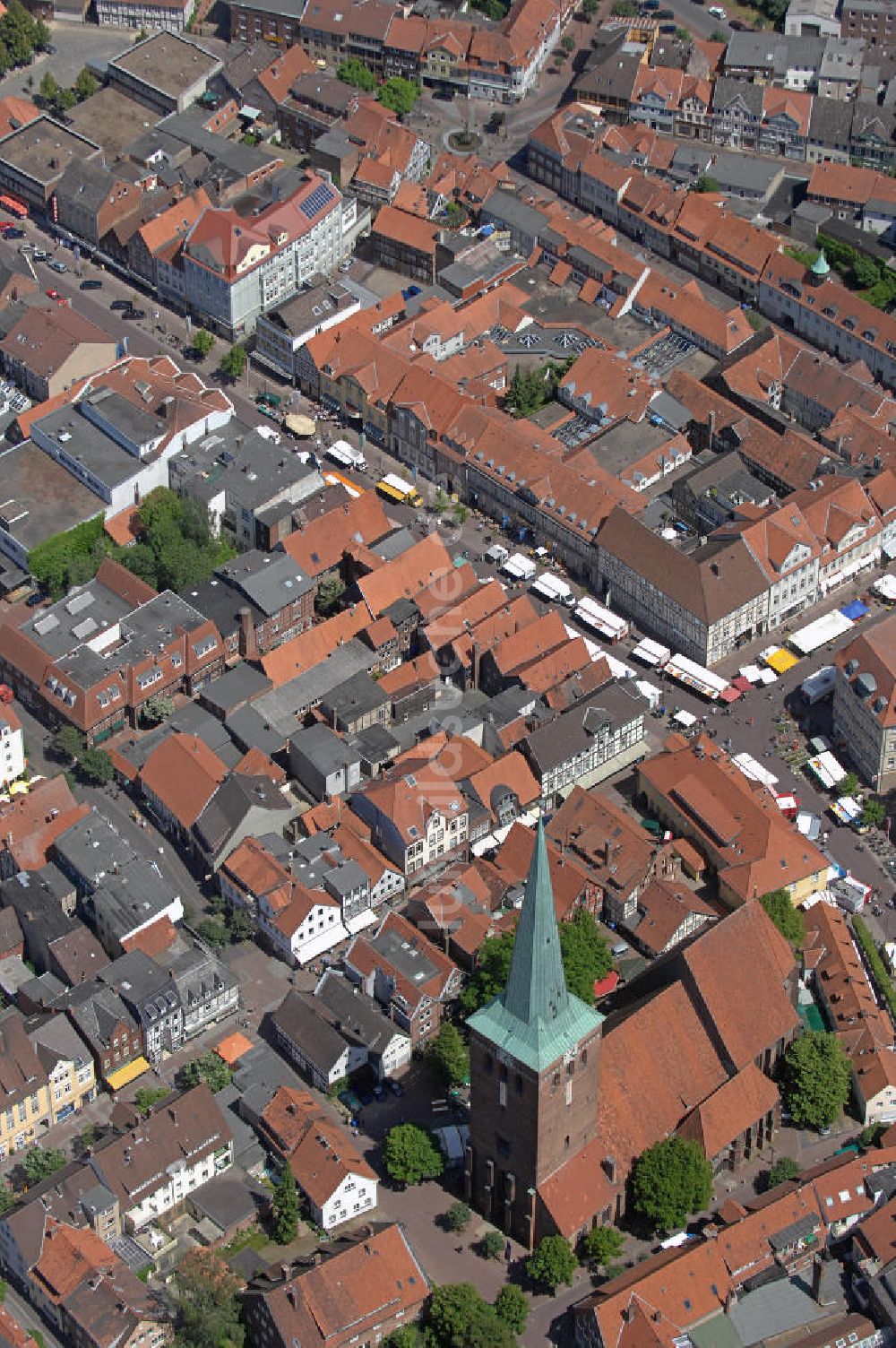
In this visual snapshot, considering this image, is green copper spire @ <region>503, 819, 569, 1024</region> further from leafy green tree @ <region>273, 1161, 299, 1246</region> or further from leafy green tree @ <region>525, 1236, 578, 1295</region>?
leafy green tree @ <region>273, 1161, 299, 1246</region>

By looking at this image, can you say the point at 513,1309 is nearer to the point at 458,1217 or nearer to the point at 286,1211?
the point at 458,1217

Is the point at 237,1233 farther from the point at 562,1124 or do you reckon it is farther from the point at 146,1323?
the point at 562,1124

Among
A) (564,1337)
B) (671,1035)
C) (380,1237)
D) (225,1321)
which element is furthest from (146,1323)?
(671,1035)

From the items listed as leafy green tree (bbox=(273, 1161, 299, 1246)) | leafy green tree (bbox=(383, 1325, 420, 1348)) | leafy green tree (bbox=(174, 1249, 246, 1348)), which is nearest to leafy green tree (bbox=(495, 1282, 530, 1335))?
leafy green tree (bbox=(383, 1325, 420, 1348))

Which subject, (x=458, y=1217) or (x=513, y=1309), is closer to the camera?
(x=513, y=1309)

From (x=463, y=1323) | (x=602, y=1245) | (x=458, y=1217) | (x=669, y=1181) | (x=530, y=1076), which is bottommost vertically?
(x=458, y=1217)

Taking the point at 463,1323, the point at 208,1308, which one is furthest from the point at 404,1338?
the point at 208,1308
